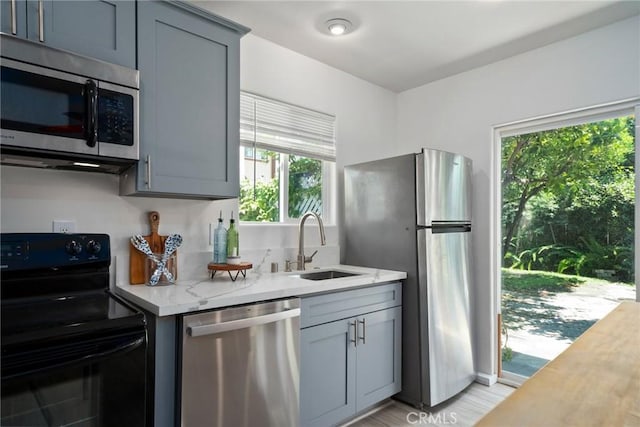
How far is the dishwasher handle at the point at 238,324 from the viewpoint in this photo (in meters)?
1.46

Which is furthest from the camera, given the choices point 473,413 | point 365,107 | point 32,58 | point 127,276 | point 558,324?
point 365,107

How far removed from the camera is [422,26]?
2295 millimetres

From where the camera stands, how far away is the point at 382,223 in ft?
8.63

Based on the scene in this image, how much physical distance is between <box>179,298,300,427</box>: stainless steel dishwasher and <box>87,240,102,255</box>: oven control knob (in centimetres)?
59

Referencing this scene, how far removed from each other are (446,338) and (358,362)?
68 centimetres

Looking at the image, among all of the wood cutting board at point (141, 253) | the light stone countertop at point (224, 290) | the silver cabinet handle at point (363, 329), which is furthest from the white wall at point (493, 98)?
the wood cutting board at point (141, 253)

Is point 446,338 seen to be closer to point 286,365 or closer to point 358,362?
point 358,362

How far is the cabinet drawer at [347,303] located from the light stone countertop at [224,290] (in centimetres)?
5

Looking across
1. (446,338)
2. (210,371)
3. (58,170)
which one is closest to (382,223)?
(446,338)

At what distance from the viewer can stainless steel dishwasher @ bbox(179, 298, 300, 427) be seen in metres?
1.48

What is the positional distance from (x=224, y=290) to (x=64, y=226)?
2.63ft

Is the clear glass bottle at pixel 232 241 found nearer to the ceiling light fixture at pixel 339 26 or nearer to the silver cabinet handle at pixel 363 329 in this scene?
the silver cabinet handle at pixel 363 329

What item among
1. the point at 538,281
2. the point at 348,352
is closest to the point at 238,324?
the point at 348,352

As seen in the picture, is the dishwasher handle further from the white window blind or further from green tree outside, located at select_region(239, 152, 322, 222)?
the white window blind
